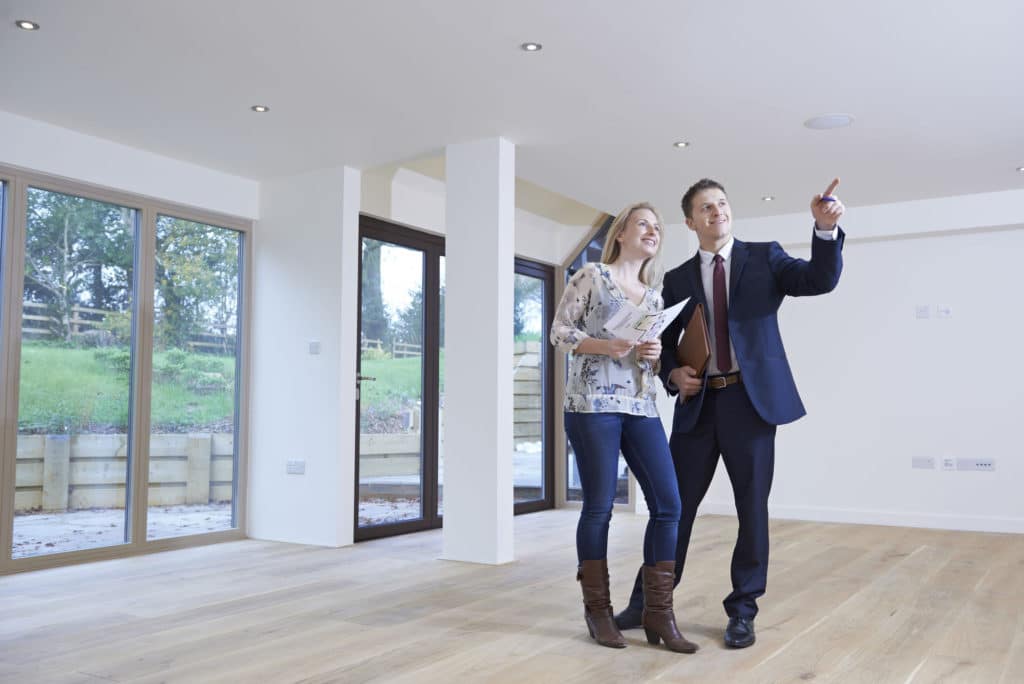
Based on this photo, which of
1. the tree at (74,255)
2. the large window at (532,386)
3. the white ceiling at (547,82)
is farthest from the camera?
the large window at (532,386)

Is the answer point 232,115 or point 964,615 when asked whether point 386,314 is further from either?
point 964,615

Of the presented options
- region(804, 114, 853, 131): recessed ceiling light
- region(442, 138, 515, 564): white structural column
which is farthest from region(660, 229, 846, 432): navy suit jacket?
region(804, 114, 853, 131): recessed ceiling light

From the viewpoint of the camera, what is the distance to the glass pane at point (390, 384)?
566cm

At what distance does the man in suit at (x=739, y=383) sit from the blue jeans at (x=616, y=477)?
19 centimetres

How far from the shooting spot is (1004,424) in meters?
6.15

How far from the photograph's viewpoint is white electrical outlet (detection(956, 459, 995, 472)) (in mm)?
6160

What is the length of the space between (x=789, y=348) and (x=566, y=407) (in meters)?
4.56

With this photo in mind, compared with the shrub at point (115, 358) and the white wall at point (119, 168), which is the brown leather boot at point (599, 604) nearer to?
the shrub at point (115, 358)

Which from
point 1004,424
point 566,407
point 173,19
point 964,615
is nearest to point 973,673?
point 964,615

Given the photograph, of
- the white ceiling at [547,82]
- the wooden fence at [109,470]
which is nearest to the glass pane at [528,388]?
the white ceiling at [547,82]

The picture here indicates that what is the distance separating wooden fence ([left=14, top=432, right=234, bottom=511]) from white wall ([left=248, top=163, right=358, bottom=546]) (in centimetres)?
25

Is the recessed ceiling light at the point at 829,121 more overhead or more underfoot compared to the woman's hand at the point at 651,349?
more overhead

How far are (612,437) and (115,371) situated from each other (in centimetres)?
340

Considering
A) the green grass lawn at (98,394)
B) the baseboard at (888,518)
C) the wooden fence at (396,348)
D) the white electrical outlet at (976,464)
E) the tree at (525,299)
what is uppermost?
the tree at (525,299)
